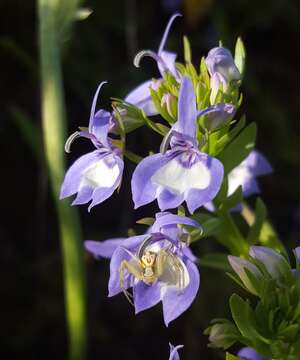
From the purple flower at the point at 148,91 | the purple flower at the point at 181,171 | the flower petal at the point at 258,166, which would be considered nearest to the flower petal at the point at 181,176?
the purple flower at the point at 181,171

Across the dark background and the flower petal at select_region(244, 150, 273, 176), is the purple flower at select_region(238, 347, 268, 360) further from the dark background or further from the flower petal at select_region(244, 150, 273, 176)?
the dark background

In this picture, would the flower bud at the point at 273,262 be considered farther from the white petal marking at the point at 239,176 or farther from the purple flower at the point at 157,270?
the white petal marking at the point at 239,176

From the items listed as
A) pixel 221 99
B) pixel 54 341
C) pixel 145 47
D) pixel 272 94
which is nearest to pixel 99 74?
pixel 145 47

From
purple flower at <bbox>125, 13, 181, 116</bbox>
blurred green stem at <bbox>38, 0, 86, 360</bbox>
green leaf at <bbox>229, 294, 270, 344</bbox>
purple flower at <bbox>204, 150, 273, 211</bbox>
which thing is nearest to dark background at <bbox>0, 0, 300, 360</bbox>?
blurred green stem at <bbox>38, 0, 86, 360</bbox>

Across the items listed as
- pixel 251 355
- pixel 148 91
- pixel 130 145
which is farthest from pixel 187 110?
pixel 130 145

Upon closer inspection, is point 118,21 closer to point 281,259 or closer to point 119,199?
point 119,199
